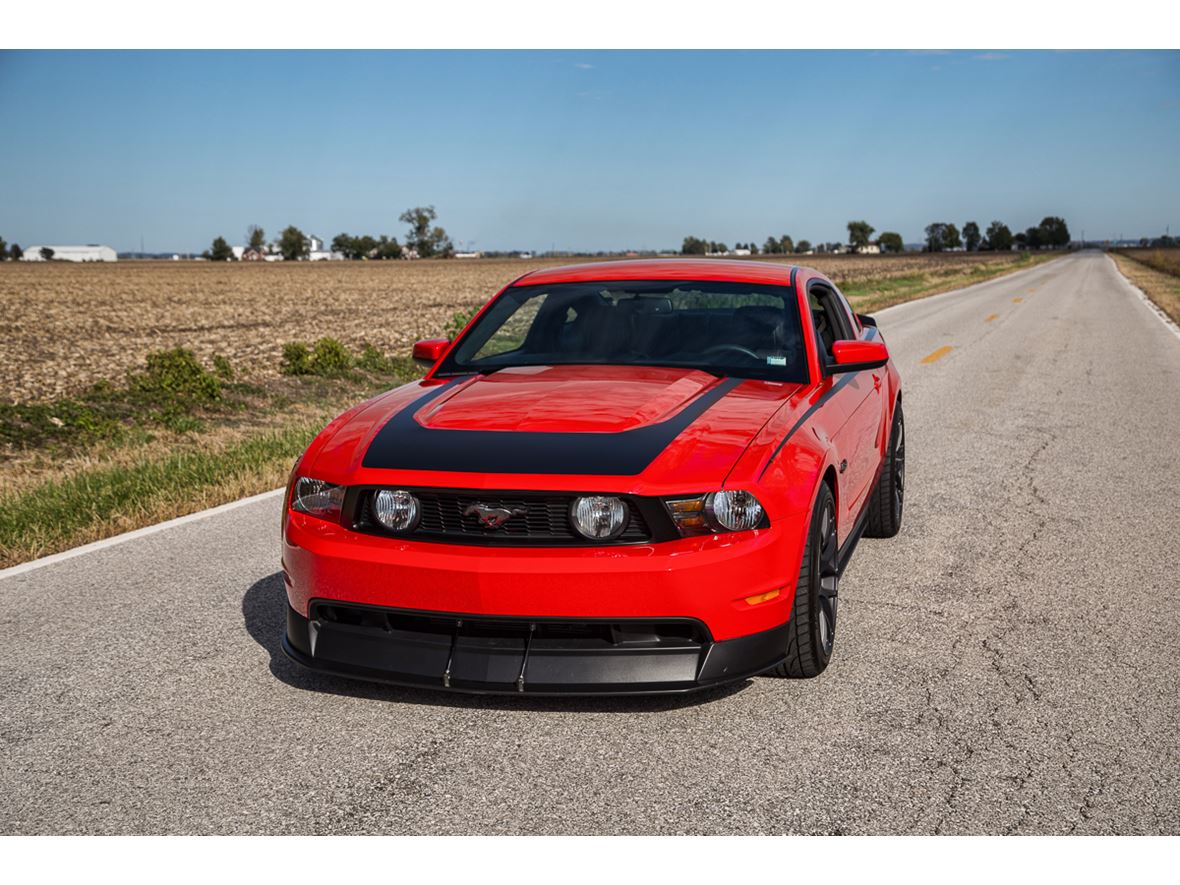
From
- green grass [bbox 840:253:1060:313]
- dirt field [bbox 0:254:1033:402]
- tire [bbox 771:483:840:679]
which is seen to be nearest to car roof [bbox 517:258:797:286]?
tire [bbox 771:483:840:679]

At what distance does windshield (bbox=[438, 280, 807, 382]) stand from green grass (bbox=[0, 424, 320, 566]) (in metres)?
2.77

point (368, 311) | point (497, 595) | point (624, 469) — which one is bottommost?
point (368, 311)

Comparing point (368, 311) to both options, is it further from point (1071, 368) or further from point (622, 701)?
point (622, 701)

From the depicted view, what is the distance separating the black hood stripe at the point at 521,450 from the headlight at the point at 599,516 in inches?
3.4

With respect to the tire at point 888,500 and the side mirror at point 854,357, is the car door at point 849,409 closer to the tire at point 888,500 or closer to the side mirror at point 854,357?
the side mirror at point 854,357

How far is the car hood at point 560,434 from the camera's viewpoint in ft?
11.8

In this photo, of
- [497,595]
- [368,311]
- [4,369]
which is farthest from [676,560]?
[368,311]

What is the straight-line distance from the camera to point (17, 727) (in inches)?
150

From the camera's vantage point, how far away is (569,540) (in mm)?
3533

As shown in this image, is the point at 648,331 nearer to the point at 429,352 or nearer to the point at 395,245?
the point at 429,352

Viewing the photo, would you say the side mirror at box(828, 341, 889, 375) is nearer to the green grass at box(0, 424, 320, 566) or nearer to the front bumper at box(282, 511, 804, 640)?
the front bumper at box(282, 511, 804, 640)

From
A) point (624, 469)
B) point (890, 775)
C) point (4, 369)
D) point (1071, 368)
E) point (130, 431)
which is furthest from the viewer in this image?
point (4, 369)

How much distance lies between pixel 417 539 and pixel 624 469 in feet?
2.28

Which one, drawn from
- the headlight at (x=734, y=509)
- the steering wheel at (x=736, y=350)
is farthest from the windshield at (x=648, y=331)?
the headlight at (x=734, y=509)
